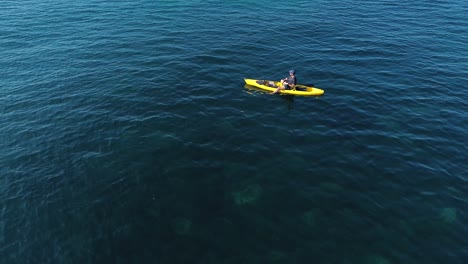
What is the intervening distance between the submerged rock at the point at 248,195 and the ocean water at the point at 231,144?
0.12 meters

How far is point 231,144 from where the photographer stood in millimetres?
31734

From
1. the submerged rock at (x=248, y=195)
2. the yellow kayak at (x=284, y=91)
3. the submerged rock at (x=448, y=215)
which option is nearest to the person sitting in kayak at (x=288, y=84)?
the yellow kayak at (x=284, y=91)

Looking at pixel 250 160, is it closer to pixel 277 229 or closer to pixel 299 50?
pixel 277 229

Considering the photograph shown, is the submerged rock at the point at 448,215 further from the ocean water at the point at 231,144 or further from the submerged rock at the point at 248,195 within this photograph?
the submerged rock at the point at 248,195

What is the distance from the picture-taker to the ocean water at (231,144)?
2262cm

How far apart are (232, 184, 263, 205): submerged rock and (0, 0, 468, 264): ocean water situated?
0.12 m

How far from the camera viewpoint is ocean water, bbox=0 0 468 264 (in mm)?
22625

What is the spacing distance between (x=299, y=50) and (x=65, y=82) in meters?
34.4

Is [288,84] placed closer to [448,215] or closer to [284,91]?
[284,91]

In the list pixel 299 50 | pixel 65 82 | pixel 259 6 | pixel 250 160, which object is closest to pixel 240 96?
pixel 250 160

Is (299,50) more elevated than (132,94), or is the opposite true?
(299,50)

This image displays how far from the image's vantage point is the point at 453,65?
1763 inches

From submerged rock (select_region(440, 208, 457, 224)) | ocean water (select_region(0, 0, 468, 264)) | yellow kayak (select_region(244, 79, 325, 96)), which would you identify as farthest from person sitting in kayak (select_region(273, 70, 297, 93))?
submerged rock (select_region(440, 208, 457, 224))

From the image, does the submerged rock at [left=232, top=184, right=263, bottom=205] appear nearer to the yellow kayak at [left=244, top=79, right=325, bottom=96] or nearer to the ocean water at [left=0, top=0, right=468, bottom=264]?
the ocean water at [left=0, top=0, right=468, bottom=264]
